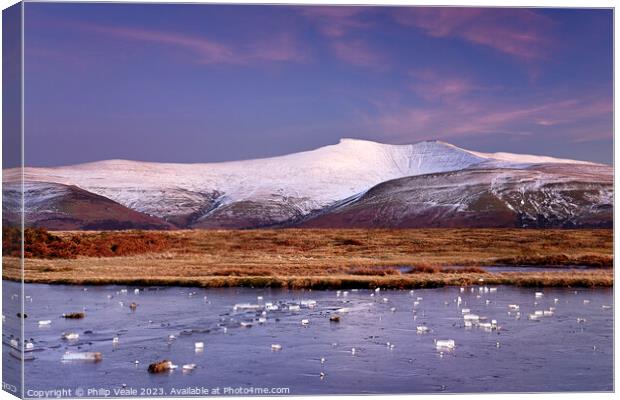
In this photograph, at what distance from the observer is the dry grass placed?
18922 millimetres

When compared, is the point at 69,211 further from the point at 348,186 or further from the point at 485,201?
the point at 485,201

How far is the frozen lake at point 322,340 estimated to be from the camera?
15.2 meters

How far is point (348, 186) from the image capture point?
18.6 m

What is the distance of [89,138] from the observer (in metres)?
16.5

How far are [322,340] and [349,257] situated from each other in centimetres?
257

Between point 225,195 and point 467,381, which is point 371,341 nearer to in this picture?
point 467,381

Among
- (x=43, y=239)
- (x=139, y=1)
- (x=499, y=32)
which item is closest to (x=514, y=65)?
(x=499, y=32)

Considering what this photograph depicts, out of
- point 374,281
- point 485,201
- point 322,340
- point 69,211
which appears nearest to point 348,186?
point 485,201

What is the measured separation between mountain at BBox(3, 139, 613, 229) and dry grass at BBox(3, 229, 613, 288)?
262 mm

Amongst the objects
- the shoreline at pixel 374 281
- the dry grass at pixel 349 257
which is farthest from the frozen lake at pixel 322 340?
the dry grass at pixel 349 257

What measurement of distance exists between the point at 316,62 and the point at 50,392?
6539 mm

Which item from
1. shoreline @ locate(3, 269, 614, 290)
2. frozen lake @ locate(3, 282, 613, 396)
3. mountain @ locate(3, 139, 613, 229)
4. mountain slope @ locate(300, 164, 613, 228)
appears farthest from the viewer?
shoreline @ locate(3, 269, 614, 290)

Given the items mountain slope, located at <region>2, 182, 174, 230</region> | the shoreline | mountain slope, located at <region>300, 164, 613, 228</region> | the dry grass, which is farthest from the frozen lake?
mountain slope, located at <region>300, 164, 613, 228</region>

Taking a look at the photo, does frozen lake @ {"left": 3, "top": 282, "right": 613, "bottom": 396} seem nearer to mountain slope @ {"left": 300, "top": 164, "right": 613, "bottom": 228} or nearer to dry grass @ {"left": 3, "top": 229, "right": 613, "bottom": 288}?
dry grass @ {"left": 3, "top": 229, "right": 613, "bottom": 288}
